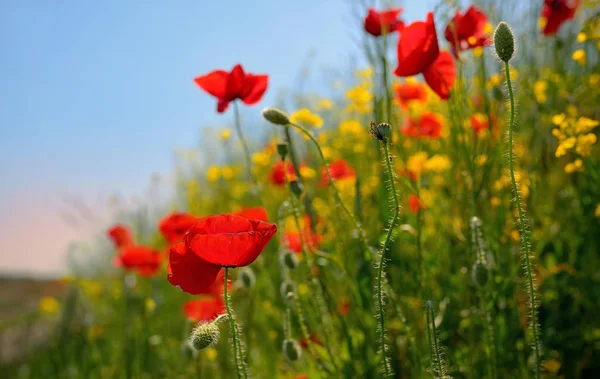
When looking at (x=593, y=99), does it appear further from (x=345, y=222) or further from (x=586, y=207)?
(x=345, y=222)

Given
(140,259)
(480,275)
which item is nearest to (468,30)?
(480,275)

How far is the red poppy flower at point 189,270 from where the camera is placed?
3.71 ft

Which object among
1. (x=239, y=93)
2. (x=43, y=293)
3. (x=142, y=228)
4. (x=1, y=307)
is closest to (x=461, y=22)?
(x=239, y=93)

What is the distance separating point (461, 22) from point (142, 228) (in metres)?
2.82

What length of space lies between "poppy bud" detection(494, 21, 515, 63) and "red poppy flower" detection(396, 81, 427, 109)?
5.50ft

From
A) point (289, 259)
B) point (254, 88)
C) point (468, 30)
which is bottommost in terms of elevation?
point (289, 259)

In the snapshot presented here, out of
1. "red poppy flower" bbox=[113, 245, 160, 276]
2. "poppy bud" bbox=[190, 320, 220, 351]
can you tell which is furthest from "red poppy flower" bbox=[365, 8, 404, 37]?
"red poppy flower" bbox=[113, 245, 160, 276]

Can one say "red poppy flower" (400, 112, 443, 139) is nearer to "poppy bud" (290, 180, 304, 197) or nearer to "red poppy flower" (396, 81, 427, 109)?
"red poppy flower" (396, 81, 427, 109)

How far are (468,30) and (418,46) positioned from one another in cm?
50

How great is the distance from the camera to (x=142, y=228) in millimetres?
4191

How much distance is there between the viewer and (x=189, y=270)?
114 cm

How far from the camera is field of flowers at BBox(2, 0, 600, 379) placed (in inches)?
47.9

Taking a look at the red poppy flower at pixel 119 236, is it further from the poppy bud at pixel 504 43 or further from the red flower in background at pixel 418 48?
the poppy bud at pixel 504 43

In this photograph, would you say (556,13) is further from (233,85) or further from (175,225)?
(175,225)
